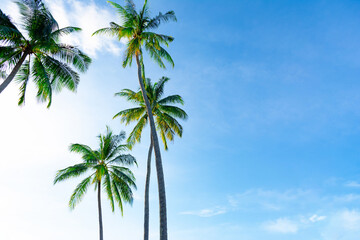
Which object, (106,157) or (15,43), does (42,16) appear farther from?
(106,157)

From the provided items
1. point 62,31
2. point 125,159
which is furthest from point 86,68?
point 125,159

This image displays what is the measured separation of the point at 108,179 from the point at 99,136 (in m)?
4.38

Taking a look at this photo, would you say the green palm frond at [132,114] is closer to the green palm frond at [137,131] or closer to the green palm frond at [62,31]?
the green palm frond at [137,131]

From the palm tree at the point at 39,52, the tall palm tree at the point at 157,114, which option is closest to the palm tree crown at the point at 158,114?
the tall palm tree at the point at 157,114

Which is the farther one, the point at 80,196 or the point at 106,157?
the point at 106,157

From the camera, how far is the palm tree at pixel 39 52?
1489cm

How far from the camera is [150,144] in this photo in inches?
880

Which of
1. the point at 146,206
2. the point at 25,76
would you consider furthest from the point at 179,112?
the point at 25,76

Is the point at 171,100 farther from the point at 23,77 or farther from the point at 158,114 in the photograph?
the point at 23,77

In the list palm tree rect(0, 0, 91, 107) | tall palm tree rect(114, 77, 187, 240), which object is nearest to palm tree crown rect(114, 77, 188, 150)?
tall palm tree rect(114, 77, 187, 240)

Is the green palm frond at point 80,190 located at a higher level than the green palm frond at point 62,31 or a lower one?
lower

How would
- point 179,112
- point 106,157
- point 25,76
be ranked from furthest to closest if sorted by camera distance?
point 106,157, point 179,112, point 25,76

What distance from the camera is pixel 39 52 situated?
1579 cm

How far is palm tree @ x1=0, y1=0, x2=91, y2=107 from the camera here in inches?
586
